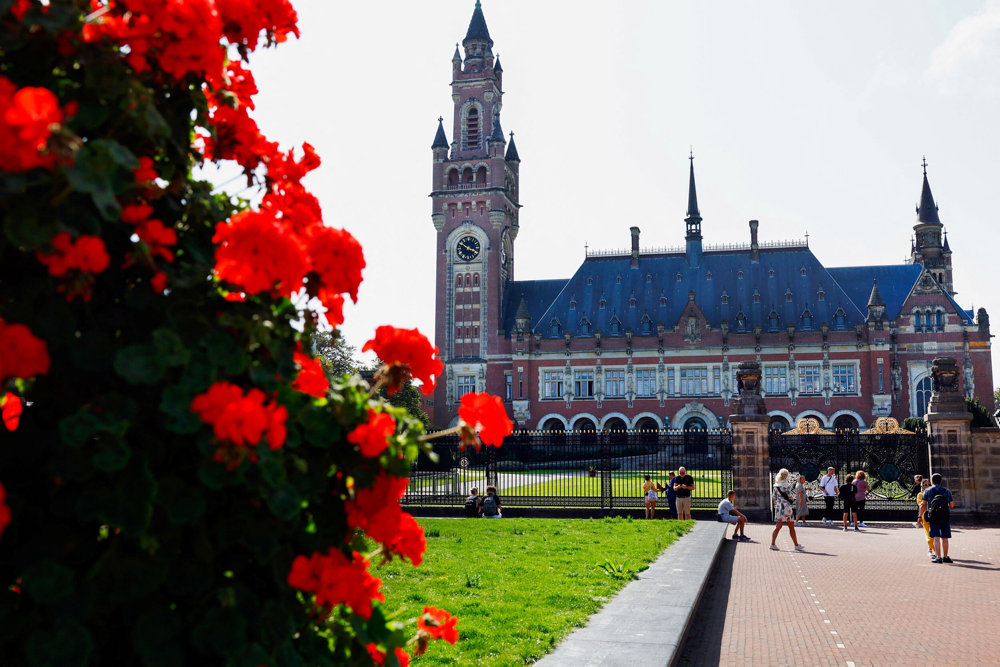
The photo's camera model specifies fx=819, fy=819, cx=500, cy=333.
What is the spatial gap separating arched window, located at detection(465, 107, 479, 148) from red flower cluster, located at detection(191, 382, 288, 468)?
6160cm

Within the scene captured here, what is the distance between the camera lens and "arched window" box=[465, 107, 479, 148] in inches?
2438

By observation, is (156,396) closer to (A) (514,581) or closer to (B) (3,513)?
(B) (3,513)

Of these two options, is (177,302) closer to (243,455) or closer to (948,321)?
(243,455)

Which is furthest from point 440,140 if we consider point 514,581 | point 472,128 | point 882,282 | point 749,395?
point 514,581

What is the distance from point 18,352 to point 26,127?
514 mm

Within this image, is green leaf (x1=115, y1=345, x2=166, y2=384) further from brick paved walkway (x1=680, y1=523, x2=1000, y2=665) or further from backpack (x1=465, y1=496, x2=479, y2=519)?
backpack (x1=465, y1=496, x2=479, y2=519)

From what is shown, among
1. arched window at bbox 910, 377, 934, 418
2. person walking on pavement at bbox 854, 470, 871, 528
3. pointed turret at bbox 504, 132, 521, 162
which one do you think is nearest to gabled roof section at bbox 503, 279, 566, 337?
pointed turret at bbox 504, 132, 521, 162

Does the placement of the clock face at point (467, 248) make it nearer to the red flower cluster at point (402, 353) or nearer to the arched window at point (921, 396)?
the arched window at point (921, 396)

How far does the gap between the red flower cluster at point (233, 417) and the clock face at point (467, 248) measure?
5856 centimetres

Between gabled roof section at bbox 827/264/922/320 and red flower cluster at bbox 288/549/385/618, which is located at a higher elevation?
gabled roof section at bbox 827/264/922/320

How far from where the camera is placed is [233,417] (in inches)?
74.7

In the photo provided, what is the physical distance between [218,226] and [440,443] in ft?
81.7

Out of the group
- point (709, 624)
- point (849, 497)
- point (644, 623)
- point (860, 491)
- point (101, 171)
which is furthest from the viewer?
point (860, 491)

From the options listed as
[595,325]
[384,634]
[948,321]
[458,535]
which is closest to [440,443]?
[458,535]
